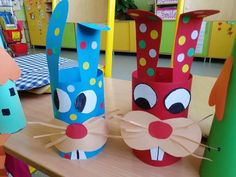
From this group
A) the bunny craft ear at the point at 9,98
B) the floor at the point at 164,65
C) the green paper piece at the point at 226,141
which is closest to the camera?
the green paper piece at the point at 226,141

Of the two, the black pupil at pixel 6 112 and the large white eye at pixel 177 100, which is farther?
the black pupil at pixel 6 112

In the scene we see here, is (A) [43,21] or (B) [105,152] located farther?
(A) [43,21]

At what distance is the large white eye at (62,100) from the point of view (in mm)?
267

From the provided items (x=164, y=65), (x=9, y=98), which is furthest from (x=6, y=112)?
(x=164, y=65)

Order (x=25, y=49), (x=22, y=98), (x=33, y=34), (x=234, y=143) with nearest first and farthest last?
(x=234, y=143) → (x=22, y=98) → (x=25, y=49) → (x=33, y=34)

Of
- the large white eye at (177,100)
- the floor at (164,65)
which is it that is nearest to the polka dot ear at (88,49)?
the large white eye at (177,100)

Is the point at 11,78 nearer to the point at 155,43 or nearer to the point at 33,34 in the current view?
the point at 155,43

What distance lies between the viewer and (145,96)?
0.84 ft

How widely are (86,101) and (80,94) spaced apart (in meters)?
0.01

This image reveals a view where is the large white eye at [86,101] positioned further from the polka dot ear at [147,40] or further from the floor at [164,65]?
the floor at [164,65]

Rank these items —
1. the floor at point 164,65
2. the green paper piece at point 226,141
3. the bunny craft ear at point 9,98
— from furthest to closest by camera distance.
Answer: the floor at point 164,65
the bunny craft ear at point 9,98
the green paper piece at point 226,141

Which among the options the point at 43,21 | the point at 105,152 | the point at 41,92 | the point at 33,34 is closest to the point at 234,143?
the point at 105,152

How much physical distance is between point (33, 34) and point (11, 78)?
5198 millimetres

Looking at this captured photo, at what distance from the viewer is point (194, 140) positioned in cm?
25
